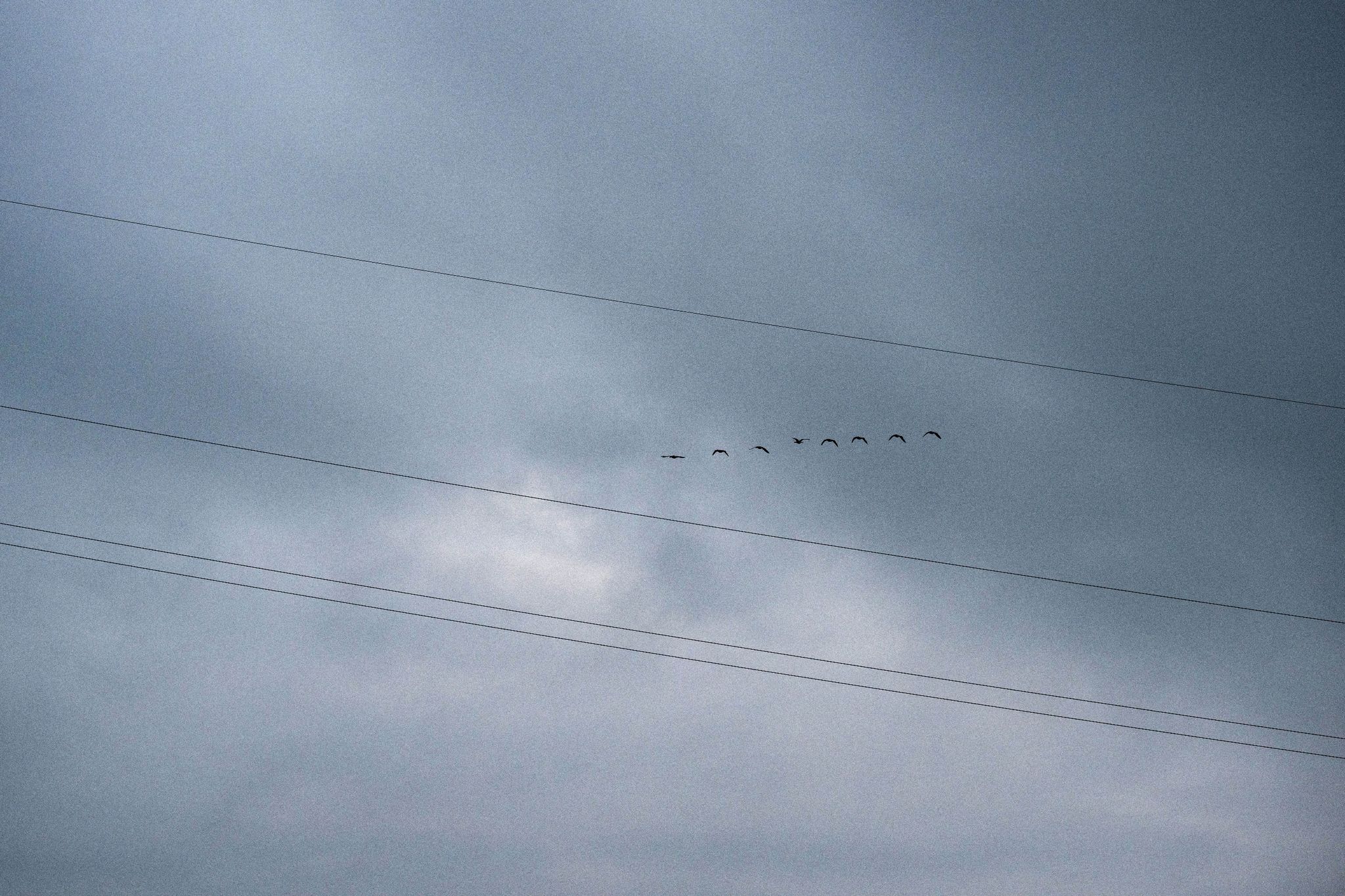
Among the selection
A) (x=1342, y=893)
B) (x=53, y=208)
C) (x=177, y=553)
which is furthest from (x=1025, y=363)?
(x=1342, y=893)

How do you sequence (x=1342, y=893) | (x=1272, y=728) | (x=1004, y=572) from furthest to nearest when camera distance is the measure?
(x=1342, y=893) < (x=1272, y=728) < (x=1004, y=572)

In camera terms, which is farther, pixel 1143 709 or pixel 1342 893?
pixel 1342 893

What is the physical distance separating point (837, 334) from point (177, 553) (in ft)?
87.1

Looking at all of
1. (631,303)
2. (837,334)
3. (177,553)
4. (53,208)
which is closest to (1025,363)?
(837,334)

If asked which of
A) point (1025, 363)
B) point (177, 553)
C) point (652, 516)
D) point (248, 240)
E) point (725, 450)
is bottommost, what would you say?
point (177, 553)

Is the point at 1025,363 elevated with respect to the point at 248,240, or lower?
lower

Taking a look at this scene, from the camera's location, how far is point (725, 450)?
3659cm

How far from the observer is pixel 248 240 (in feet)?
129

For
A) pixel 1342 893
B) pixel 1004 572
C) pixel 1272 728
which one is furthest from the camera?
pixel 1342 893

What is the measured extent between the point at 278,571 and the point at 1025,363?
96.7 ft

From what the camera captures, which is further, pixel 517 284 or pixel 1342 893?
pixel 1342 893

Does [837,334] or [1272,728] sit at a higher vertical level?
[837,334]

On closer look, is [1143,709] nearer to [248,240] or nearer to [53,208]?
[248,240]

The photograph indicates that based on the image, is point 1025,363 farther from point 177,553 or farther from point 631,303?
point 177,553
